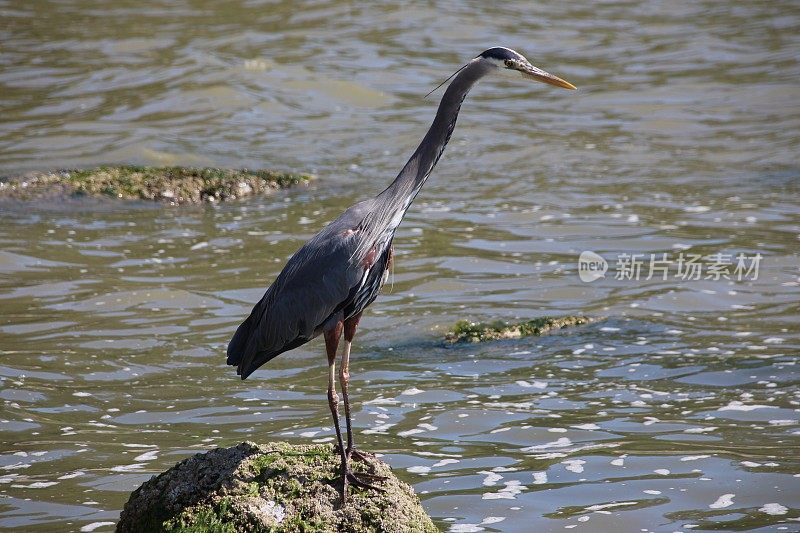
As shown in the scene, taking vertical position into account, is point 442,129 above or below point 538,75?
below

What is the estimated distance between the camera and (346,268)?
5539 millimetres

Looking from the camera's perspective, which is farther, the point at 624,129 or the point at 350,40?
the point at 350,40

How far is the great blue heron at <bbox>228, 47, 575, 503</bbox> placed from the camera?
5.57 meters

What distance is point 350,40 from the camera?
2073 centimetres

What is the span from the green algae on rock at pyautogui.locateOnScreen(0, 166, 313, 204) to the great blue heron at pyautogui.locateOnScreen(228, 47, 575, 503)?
7.34 m

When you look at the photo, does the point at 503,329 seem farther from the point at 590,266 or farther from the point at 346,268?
the point at 346,268

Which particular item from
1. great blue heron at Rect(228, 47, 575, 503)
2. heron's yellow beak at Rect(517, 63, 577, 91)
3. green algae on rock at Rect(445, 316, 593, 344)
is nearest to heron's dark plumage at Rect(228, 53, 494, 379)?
great blue heron at Rect(228, 47, 575, 503)

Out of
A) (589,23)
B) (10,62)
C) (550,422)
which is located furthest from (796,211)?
(10,62)

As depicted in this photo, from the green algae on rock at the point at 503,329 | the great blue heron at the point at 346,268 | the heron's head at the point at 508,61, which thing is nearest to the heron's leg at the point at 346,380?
the great blue heron at the point at 346,268

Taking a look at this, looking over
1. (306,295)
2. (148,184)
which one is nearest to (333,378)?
(306,295)

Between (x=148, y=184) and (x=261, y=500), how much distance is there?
8501mm

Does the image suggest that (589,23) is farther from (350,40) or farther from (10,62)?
(10,62)

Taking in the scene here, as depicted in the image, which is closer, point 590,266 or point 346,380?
point 346,380

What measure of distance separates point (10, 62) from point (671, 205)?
36.3ft
